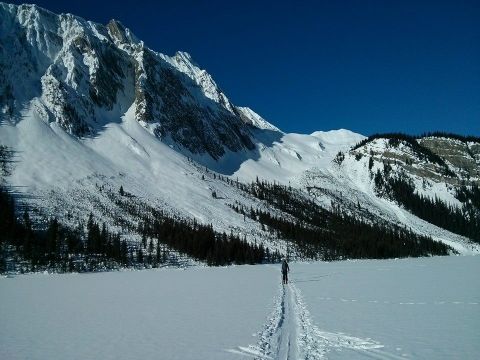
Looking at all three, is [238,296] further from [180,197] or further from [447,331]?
[180,197]

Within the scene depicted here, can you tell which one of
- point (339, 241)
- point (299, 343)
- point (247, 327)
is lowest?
point (247, 327)

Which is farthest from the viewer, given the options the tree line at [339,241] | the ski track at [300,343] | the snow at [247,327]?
the tree line at [339,241]

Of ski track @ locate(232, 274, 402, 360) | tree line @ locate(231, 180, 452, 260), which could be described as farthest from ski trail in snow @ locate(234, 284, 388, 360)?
tree line @ locate(231, 180, 452, 260)

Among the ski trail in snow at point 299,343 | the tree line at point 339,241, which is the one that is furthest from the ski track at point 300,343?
the tree line at point 339,241

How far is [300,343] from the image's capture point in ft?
54.9

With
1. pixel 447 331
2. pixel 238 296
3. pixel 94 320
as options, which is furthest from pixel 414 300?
pixel 94 320

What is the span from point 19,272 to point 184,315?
230 feet

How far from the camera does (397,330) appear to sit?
18.7 meters

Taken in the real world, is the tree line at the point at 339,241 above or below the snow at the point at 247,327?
above

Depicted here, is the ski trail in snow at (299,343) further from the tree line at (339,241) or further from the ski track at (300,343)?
the tree line at (339,241)

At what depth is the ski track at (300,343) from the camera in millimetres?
14881

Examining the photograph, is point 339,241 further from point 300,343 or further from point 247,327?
point 300,343

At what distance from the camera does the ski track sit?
48.8 feet

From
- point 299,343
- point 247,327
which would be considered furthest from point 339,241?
point 299,343
